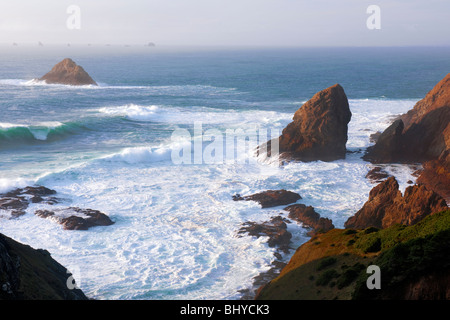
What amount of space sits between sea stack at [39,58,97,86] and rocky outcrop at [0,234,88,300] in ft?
252

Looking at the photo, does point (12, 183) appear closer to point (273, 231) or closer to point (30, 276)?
point (273, 231)

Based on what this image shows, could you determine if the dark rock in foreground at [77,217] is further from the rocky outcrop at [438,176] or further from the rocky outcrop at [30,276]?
the rocky outcrop at [438,176]

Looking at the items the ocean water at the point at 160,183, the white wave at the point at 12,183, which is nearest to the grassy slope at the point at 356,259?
the ocean water at the point at 160,183

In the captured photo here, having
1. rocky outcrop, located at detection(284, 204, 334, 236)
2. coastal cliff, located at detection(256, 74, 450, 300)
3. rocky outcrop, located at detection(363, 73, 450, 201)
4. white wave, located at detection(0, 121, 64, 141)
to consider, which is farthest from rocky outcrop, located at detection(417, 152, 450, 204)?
white wave, located at detection(0, 121, 64, 141)

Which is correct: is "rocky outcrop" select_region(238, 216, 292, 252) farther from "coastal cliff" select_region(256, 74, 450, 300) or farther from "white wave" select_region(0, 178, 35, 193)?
"white wave" select_region(0, 178, 35, 193)

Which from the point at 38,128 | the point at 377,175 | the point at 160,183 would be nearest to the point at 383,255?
the point at 377,175

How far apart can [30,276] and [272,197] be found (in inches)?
704

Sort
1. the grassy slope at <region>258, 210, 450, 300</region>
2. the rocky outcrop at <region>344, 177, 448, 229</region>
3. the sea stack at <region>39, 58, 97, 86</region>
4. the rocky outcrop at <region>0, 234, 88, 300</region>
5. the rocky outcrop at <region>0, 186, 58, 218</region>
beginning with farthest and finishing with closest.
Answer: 1. the sea stack at <region>39, 58, 97, 86</region>
2. the rocky outcrop at <region>0, 186, 58, 218</region>
3. the rocky outcrop at <region>344, 177, 448, 229</region>
4. the grassy slope at <region>258, 210, 450, 300</region>
5. the rocky outcrop at <region>0, 234, 88, 300</region>

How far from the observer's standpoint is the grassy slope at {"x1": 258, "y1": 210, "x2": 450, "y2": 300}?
1320cm

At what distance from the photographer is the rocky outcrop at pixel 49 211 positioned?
83.9 feet

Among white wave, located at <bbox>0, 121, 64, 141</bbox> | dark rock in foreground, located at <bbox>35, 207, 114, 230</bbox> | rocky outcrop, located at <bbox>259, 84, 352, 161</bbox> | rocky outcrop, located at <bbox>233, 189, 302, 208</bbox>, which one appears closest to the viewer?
dark rock in foreground, located at <bbox>35, 207, 114, 230</bbox>

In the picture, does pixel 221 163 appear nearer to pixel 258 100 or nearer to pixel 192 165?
pixel 192 165

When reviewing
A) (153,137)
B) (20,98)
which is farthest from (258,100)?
(20,98)
